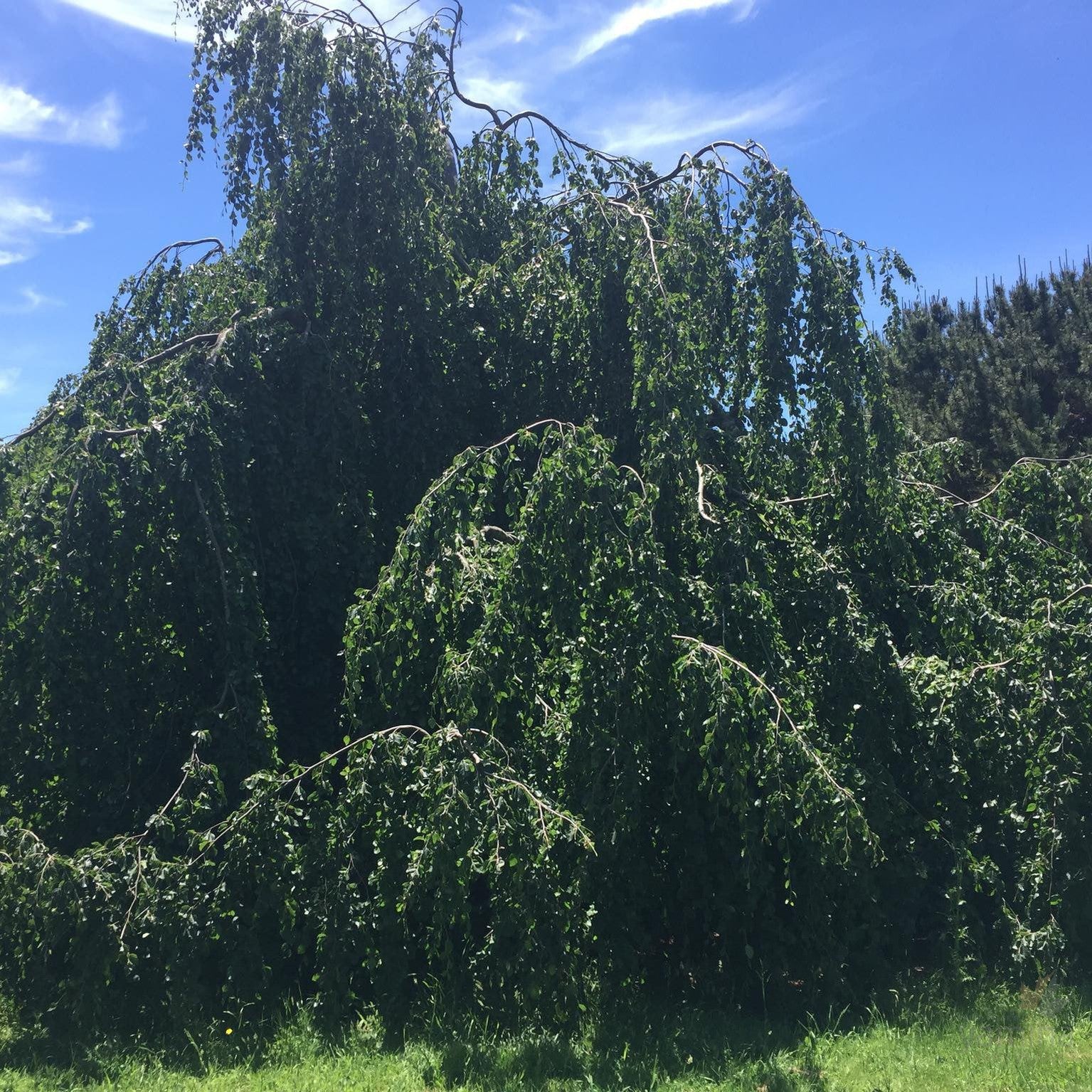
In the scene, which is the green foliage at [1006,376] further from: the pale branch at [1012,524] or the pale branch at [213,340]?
the pale branch at [213,340]

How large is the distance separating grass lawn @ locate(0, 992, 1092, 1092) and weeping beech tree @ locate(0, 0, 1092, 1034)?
263mm

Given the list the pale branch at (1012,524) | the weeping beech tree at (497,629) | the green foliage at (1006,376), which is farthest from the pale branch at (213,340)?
the green foliage at (1006,376)

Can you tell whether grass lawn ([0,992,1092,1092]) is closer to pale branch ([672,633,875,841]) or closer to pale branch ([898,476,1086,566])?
pale branch ([672,633,875,841])

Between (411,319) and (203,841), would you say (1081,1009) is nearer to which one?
(203,841)

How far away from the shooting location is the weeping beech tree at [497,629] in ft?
15.0

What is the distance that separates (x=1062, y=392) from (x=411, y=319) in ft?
30.5

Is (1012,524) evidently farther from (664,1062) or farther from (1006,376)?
(1006,376)

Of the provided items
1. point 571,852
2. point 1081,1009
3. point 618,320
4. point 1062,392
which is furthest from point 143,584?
point 1062,392

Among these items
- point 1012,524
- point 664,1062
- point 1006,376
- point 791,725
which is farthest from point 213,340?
point 1006,376

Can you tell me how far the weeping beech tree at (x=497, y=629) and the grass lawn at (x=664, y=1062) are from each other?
263mm

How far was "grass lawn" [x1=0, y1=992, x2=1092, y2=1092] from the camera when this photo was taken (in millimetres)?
4133

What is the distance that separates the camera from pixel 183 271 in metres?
7.39

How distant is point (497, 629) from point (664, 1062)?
1974 millimetres

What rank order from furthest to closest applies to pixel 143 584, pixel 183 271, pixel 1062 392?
pixel 1062 392 < pixel 183 271 < pixel 143 584
